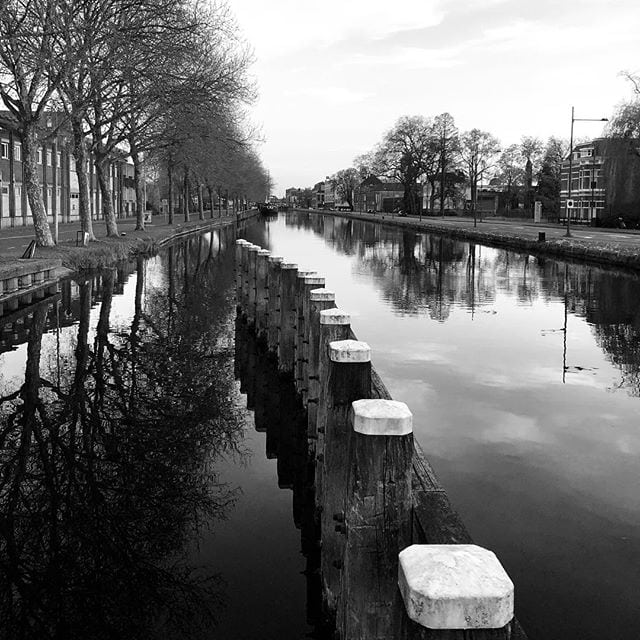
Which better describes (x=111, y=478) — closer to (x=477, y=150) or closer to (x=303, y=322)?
(x=303, y=322)

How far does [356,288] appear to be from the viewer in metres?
23.9

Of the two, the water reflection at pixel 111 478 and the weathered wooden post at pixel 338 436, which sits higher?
the weathered wooden post at pixel 338 436

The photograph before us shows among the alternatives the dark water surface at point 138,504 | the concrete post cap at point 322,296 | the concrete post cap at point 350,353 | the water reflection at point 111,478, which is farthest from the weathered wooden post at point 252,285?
the concrete post cap at point 350,353

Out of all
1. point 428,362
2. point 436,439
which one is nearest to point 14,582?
point 436,439

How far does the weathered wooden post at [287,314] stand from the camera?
11109 millimetres

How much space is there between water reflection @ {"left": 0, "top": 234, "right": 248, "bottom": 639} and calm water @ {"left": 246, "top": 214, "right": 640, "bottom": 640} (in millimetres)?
2430

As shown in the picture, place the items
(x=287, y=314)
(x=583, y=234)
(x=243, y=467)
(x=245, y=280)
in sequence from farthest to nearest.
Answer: (x=583, y=234)
(x=245, y=280)
(x=287, y=314)
(x=243, y=467)

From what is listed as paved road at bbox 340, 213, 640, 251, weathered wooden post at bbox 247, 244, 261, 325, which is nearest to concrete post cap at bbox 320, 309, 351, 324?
weathered wooden post at bbox 247, 244, 261, 325

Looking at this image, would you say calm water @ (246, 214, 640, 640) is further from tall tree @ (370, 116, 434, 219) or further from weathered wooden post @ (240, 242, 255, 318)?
tall tree @ (370, 116, 434, 219)

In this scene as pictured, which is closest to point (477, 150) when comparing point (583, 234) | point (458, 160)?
point (458, 160)

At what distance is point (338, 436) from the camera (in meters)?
4.79

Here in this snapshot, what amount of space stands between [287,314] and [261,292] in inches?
146

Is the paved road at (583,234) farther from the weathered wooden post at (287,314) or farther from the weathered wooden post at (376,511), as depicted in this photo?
the weathered wooden post at (376,511)

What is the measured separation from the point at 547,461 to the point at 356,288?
1627 cm
